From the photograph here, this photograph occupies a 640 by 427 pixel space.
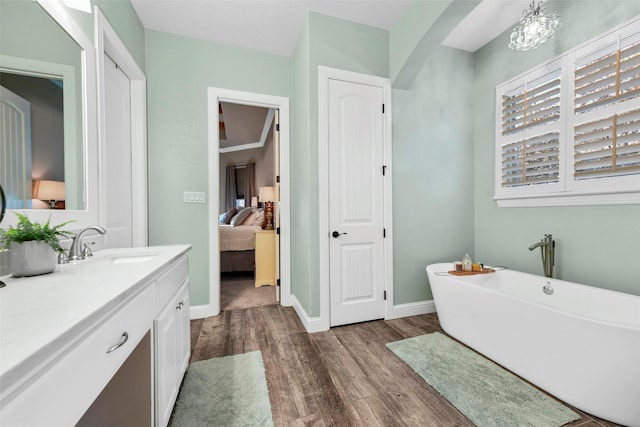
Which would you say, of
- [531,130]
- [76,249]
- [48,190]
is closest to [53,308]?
[76,249]

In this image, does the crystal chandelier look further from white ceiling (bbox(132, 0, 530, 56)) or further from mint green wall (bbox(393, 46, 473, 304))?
mint green wall (bbox(393, 46, 473, 304))

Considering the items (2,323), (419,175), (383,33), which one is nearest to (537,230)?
(419,175)

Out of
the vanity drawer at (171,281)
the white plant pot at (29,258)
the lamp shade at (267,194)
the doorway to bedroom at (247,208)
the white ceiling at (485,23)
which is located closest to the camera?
the white plant pot at (29,258)

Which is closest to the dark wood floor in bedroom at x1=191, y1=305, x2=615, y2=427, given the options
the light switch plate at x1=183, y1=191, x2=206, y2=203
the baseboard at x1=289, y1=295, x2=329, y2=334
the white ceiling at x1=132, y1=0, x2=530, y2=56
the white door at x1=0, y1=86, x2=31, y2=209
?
the baseboard at x1=289, y1=295, x2=329, y2=334

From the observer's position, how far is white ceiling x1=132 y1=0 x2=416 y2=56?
2.24 meters

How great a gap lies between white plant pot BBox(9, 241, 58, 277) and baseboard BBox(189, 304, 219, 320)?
178cm

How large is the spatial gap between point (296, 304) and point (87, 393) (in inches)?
88.7

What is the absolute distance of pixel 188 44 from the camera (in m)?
2.63

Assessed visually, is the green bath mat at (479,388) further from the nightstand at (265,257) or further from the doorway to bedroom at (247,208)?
the nightstand at (265,257)

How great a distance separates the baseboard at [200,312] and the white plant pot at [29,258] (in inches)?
70.1

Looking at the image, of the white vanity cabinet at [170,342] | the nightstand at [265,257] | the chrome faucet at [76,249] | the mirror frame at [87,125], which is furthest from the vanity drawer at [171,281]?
the nightstand at [265,257]

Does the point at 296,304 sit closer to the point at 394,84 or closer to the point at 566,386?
the point at 566,386

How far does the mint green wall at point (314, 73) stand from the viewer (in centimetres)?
235

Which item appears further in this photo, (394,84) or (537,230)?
(394,84)
